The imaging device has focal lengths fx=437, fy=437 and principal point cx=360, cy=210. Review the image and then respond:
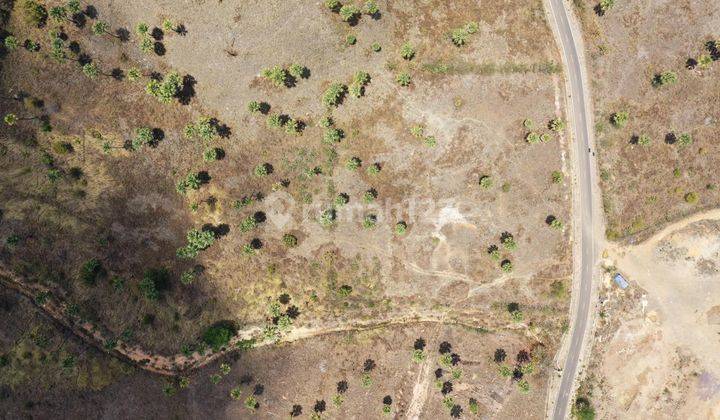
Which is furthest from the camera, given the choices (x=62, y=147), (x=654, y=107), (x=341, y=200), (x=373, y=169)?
(x=654, y=107)

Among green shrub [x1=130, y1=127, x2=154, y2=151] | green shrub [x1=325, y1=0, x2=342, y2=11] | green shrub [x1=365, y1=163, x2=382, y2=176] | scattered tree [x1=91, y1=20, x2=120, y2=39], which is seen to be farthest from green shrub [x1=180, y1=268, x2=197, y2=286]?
green shrub [x1=325, y1=0, x2=342, y2=11]

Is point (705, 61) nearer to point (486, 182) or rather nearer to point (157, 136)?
point (486, 182)

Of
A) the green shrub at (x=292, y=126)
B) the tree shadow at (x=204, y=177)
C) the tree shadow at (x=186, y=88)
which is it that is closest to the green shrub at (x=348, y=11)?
the green shrub at (x=292, y=126)

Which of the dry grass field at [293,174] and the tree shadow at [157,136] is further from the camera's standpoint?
the tree shadow at [157,136]

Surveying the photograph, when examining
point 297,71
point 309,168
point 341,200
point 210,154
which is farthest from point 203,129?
point 341,200

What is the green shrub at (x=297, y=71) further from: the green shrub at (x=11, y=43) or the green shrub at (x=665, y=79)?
the green shrub at (x=665, y=79)
